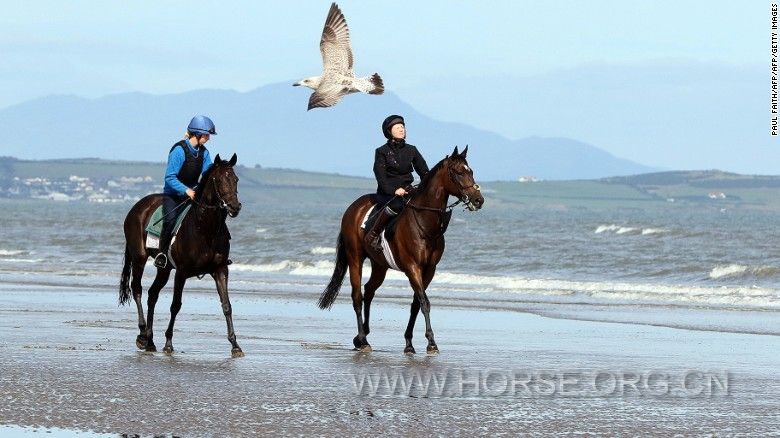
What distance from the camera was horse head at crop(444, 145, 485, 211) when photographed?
14.2 meters

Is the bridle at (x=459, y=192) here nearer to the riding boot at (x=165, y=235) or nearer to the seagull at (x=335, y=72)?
the riding boot at (x=165, y=235)

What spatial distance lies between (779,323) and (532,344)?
574 cm

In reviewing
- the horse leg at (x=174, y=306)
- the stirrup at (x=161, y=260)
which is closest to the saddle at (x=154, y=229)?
the stirrup at (x=161, y=260)

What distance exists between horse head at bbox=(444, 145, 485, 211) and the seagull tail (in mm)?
6825

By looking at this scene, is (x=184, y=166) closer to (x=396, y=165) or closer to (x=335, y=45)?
(x=396, y=165)

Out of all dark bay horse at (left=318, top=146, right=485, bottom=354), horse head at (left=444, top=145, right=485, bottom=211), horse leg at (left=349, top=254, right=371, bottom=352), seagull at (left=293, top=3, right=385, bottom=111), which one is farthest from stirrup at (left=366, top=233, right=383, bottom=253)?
seagull at (left=293, top=3, right=385, bottom=111)

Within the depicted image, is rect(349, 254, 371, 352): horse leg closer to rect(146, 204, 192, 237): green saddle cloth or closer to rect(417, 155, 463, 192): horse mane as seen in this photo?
rect(417, 155, 463, 192): horse mane

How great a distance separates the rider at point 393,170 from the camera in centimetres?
1527

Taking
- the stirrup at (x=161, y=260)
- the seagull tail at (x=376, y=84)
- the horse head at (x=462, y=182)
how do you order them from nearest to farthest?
the horse head at (x=462, y=182)
the stirrup at (x=161, y=260)
the seagull tail at (x=376, y=84)

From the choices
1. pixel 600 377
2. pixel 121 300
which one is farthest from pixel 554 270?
pixel 600 377

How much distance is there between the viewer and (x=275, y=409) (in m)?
10.2

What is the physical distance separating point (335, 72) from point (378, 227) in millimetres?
8091

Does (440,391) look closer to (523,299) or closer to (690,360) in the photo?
(690,360)

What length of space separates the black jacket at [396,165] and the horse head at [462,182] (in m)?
0.74
